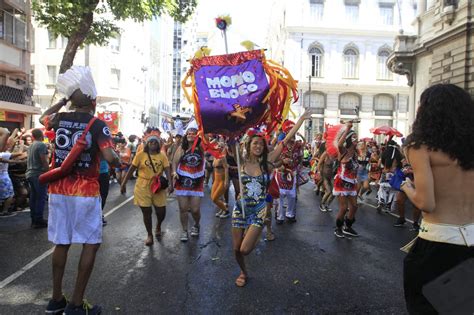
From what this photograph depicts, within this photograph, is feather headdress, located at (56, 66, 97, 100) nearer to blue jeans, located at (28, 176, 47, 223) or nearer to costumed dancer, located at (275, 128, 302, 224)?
blue jeans, located at (28, 176, 47, 223)

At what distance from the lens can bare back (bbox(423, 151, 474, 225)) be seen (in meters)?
2.47

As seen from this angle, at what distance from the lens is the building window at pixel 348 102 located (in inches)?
1802

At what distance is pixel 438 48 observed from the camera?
59.3 feet

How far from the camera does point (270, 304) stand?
4.34 meters

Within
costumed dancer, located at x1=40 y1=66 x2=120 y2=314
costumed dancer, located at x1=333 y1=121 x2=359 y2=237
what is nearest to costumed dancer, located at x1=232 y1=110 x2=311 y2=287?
costumed dancer, located at x1=40 y1=66 x2=120 y2=314

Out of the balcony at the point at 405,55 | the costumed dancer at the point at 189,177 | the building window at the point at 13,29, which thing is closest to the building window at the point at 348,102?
the balcony at the point at 405,55

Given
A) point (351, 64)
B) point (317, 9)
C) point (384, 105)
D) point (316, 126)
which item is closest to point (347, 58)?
point (351, 64)

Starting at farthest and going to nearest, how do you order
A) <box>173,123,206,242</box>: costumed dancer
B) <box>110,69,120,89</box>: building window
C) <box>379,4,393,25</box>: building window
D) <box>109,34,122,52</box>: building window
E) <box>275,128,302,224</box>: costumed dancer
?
<box>379,4,393,25</box>: building window < <box>110,69,120,89</box>: building window < <box>109,34,122,52</box>: building window < <box>275,128,302,224</box>: costumed dancer < <box>173,123,206,242</box>: costumed dancer

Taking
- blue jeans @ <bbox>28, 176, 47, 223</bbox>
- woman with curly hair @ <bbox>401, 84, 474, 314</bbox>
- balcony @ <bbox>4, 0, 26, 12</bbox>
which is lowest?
blue jeans @ <bbox>28, 176, 47, 223</bbox>

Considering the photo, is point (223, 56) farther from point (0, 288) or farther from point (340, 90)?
point (340, 90)

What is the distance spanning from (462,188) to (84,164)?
2866 millimetres

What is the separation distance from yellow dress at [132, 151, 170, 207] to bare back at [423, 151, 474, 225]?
4.90 metres

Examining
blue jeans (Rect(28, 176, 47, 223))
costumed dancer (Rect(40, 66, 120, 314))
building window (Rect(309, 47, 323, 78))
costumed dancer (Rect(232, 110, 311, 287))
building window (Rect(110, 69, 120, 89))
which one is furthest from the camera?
building window (Rect(309, 47, 323, 78))

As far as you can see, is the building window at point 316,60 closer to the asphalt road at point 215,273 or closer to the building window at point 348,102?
the building window at point 348,102
